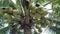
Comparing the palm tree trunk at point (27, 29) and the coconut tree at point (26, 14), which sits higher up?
the coconut tree at point (26, 14)

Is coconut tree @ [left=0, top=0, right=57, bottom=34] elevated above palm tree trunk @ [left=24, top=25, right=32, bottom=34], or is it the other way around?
coconut tree @ [left=0, top=0, right=57, bottom=34]

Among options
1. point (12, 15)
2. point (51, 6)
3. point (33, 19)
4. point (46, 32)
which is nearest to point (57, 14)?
point (51, 6)

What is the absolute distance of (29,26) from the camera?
14.7 ft

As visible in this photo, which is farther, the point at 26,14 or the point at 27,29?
the point at 27,29

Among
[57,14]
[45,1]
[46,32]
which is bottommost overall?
[46,32]

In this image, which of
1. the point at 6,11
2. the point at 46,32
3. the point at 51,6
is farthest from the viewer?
the point at 46,32

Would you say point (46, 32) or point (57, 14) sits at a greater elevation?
point (57, 14)

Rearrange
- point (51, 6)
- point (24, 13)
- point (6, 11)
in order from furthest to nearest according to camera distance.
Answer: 1. point (51, 6)
2. point (24, 13)
3. point (6, 11)

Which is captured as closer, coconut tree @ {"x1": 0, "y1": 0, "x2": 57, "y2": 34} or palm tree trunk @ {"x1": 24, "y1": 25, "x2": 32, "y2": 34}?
coconut tree @ {"x1": 0, "y1": 0, "x2": 57, "y2": 34}

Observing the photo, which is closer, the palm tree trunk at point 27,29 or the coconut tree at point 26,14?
the coconut tree at point 26,14

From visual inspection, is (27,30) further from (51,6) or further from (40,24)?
(51,6)

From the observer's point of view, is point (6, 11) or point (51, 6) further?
point (51, 6)

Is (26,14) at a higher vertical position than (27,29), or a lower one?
higher

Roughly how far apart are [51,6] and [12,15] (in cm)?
104
